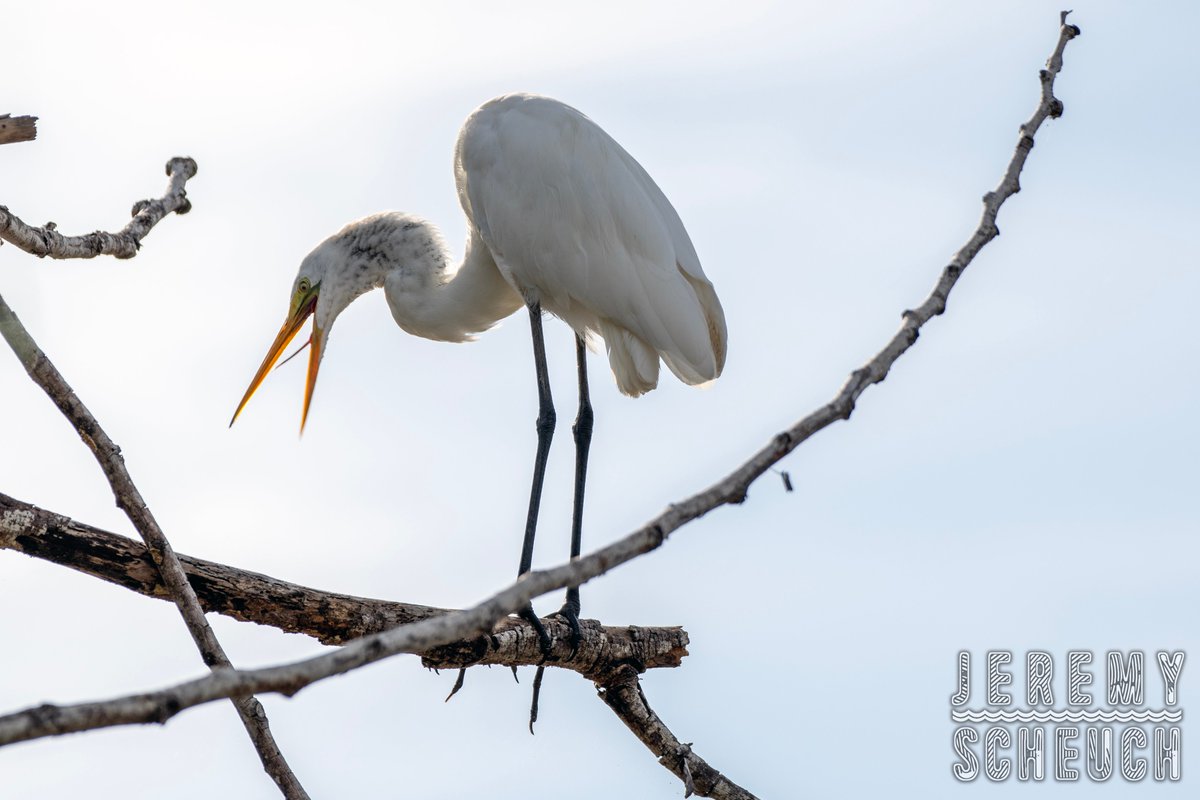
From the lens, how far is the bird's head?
270 inches

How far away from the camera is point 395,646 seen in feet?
5.83

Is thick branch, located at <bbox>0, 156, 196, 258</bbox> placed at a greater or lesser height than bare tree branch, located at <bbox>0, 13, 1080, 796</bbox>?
greater

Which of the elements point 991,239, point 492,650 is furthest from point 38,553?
point 991,239

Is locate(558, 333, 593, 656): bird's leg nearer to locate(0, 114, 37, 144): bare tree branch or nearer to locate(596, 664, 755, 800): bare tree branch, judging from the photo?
locate(596, 664, 755, 800): bare tree branch

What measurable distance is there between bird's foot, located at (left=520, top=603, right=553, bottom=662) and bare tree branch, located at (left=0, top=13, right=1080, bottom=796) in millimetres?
3002

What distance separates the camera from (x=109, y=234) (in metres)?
4.30

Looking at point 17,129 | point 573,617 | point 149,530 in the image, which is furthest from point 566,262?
point 17,129

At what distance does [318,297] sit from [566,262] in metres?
1.62

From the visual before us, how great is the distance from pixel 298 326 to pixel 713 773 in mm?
3136

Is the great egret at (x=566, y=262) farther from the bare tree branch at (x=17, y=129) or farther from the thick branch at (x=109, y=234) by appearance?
the bare tree branch at (x=17, y=129)

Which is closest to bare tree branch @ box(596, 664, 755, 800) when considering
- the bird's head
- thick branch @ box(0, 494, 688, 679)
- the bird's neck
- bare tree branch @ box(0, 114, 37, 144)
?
thick branch @ box(0, 494, 688, 679)

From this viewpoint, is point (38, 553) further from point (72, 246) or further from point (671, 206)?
point (671, 206)

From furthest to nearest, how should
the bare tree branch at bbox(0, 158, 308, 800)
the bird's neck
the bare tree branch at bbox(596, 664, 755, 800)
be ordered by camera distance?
the bird's neck < the bare tree branch at bbox(596, 664, 755, 800) < the bare tree branch at bbox(0, 158, 308, 800)

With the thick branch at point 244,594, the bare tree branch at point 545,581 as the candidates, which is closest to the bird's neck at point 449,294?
the thick branch at point 244,594
